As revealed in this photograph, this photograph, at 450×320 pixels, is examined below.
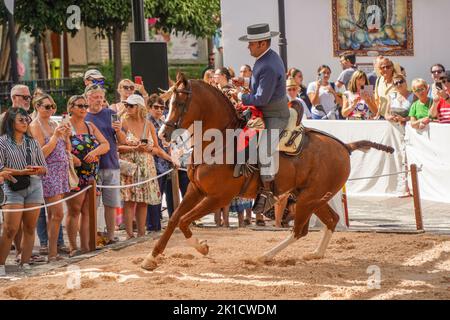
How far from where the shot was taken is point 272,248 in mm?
12930

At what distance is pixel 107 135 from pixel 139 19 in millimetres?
2846

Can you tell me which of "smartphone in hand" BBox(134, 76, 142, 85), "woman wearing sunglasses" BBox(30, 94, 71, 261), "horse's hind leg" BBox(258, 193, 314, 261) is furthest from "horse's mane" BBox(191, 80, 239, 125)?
"smartphone in hand" BBox(134, 76, 142, 85)

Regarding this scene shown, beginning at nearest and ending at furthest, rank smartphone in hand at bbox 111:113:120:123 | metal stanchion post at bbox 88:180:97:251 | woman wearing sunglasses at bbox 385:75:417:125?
metal stanchion post at bbox 88:180:97:251 → smartphone in hand at bbox 111:113:120:123 → woman wearing sunglasses at bbox 385:75:417:125

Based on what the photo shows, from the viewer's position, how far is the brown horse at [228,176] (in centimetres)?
1166

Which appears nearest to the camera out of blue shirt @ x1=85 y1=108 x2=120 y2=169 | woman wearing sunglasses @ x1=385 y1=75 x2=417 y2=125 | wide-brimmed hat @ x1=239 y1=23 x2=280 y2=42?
wide-brimmed hat @ x1=239 y1=23 x2=280 y2=42

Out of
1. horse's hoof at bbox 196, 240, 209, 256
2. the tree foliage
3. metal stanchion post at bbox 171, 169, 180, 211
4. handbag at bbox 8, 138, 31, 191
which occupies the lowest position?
horse's hoof at bbox 196, 240, 209, 256

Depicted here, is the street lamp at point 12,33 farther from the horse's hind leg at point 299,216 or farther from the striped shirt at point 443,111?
the horse's hind leg at point 299,216

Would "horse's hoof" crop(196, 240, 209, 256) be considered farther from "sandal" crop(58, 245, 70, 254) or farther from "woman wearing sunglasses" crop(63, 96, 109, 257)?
"sandal" crop(58, 245, 70, 254)

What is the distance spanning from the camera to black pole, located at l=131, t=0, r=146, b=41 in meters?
16.2

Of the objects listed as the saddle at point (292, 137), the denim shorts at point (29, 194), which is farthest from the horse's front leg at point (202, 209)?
the denim shorts at point (29, 194)

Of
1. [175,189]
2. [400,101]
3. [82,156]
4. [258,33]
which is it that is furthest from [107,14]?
[258,33]

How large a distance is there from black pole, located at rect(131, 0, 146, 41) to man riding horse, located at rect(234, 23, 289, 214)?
440cm

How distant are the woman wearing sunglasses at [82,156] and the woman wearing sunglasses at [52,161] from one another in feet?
0.87
